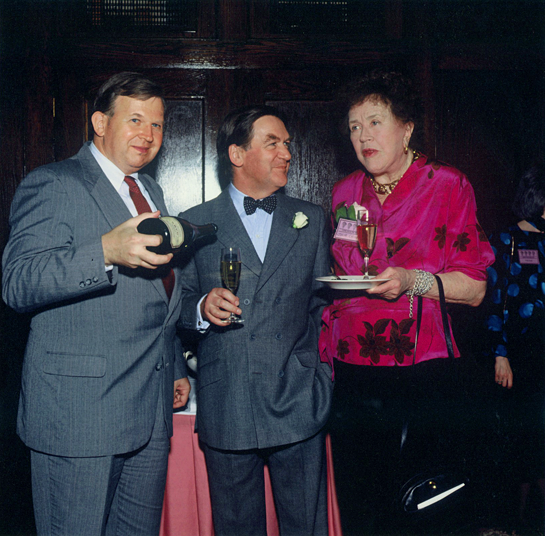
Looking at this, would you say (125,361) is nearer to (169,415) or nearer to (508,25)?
(169,415)

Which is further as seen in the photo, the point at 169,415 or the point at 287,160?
the point at 287,160

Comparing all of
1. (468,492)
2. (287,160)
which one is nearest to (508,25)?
(287,160)

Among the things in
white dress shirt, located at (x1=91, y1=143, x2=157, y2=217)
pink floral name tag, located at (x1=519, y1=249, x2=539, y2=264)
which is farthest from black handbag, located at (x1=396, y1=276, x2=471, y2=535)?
white dress shirt, located at (x1=91, y1=143, x2=157, y2=217)

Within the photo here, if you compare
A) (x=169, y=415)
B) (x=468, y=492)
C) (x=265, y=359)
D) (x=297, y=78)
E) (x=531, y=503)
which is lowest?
(x=531, y=503)

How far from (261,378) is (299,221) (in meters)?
0.75

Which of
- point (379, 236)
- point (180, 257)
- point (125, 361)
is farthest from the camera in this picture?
point (180, 257)

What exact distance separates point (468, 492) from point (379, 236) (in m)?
1.29

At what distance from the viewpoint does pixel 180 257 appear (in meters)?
2.18

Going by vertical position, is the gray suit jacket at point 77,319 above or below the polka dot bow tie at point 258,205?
below

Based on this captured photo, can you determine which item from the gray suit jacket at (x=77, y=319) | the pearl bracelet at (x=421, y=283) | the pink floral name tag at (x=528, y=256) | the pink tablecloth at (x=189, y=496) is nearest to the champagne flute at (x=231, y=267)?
the gray suit jacket at (x=77, y=319)

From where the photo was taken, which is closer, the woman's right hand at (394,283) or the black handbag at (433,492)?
the woman's right hand at (394,283)

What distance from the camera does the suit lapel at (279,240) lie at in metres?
2.07

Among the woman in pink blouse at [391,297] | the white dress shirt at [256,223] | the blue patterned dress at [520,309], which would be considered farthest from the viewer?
the blue patterned dress at [520,309]

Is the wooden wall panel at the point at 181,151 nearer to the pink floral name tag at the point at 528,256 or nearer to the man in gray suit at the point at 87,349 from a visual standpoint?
the man in gray suit at the point at 87,349
